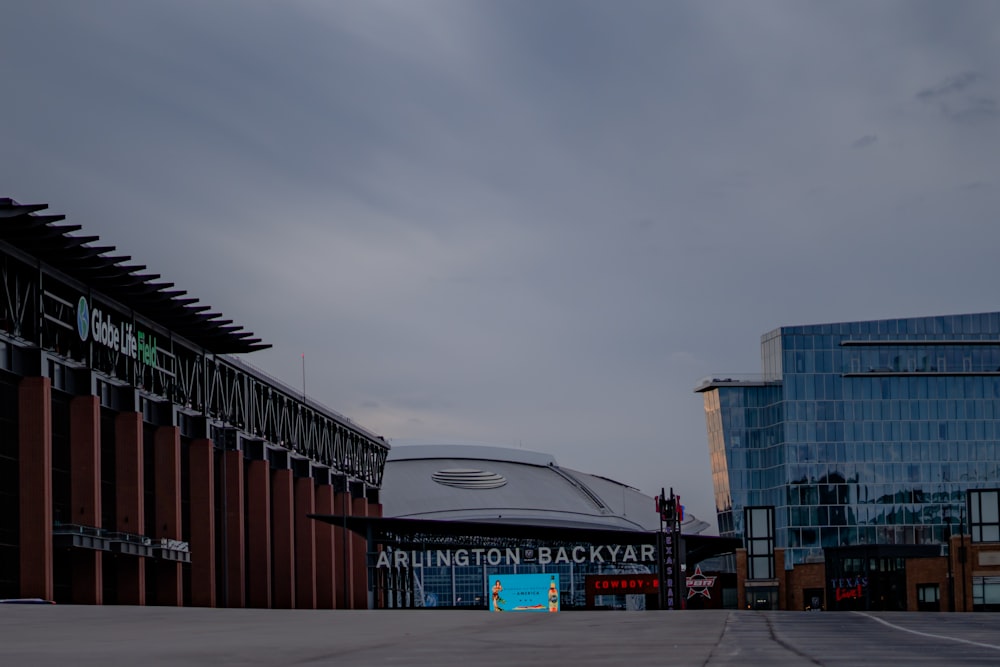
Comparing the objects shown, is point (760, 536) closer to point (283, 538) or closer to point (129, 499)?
point (283, 538)

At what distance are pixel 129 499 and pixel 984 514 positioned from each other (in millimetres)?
62395

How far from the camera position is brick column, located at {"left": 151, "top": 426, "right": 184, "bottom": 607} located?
8938 centimetres

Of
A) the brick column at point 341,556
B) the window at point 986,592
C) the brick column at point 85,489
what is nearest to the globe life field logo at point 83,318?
the brick column at point 85,489

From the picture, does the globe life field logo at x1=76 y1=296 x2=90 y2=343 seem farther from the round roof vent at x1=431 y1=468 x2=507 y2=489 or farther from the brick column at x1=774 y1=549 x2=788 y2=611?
the round roof vent at x1=431 y1=468 x2=507 y2=489

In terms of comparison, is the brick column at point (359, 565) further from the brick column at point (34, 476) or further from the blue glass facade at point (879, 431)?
the brick column at point (34, 476)

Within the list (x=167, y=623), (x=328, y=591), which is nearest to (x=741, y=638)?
(x=167, y=623)

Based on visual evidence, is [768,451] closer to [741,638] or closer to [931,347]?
[931,347]

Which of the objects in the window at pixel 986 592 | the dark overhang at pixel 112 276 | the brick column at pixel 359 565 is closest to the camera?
the dark overhang at pixel 112 276

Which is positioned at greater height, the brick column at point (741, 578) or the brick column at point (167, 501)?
the brick column at point (167, 501)

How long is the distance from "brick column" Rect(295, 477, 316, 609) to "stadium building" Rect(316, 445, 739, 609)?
3.64 meters

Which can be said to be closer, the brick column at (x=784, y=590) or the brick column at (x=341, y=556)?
the brick column at (x=341, y=556)

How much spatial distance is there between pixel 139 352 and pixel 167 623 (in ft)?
183

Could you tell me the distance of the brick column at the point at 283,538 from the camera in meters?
115

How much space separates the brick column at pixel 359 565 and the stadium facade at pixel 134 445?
17053 mm
